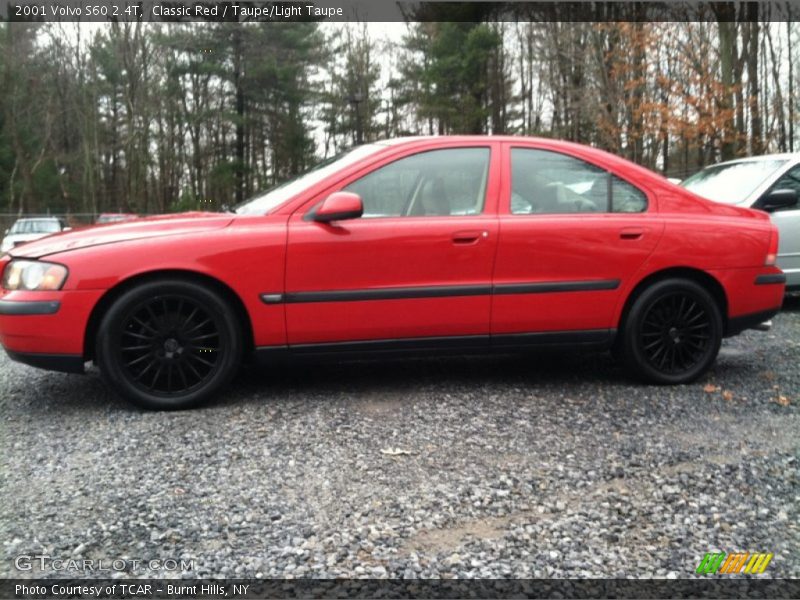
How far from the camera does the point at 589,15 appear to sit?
21766mm

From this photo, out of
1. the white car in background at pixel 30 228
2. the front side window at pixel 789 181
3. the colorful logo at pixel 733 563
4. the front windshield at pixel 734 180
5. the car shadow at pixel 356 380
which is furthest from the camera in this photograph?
the white car in background at pixel 30 228

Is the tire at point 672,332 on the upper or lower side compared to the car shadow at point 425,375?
upper

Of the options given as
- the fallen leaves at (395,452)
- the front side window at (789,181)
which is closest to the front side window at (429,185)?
the fallen leaves at (395,452)

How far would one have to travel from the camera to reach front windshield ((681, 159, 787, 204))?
7543mm

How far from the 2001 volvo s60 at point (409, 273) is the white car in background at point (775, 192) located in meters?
2.69

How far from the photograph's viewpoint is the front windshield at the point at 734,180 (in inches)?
297

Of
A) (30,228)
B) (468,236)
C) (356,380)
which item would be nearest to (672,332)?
(468,236)

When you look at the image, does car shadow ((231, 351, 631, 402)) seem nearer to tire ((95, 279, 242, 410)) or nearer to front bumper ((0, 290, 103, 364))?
tire ((95, 279, 242, 410))

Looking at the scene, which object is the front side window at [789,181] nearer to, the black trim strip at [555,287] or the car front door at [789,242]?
the car front door at [789,242]

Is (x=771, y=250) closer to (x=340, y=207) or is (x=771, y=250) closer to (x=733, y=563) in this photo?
(x=340, y=207)

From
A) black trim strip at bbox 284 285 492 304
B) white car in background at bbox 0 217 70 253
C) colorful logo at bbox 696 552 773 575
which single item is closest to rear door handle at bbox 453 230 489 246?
black trim strip at bbox 284 285 492 304

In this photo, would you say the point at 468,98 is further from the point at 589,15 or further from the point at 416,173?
the point at 416,173

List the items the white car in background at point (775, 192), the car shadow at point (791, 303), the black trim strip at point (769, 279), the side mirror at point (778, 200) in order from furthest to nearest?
the car shadow at point (791, 303), the white car in background at point (775, 192), the side mirror at point (778, 200), the black trim strip at point (769, 279)

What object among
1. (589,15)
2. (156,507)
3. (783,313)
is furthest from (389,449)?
(589,15)
